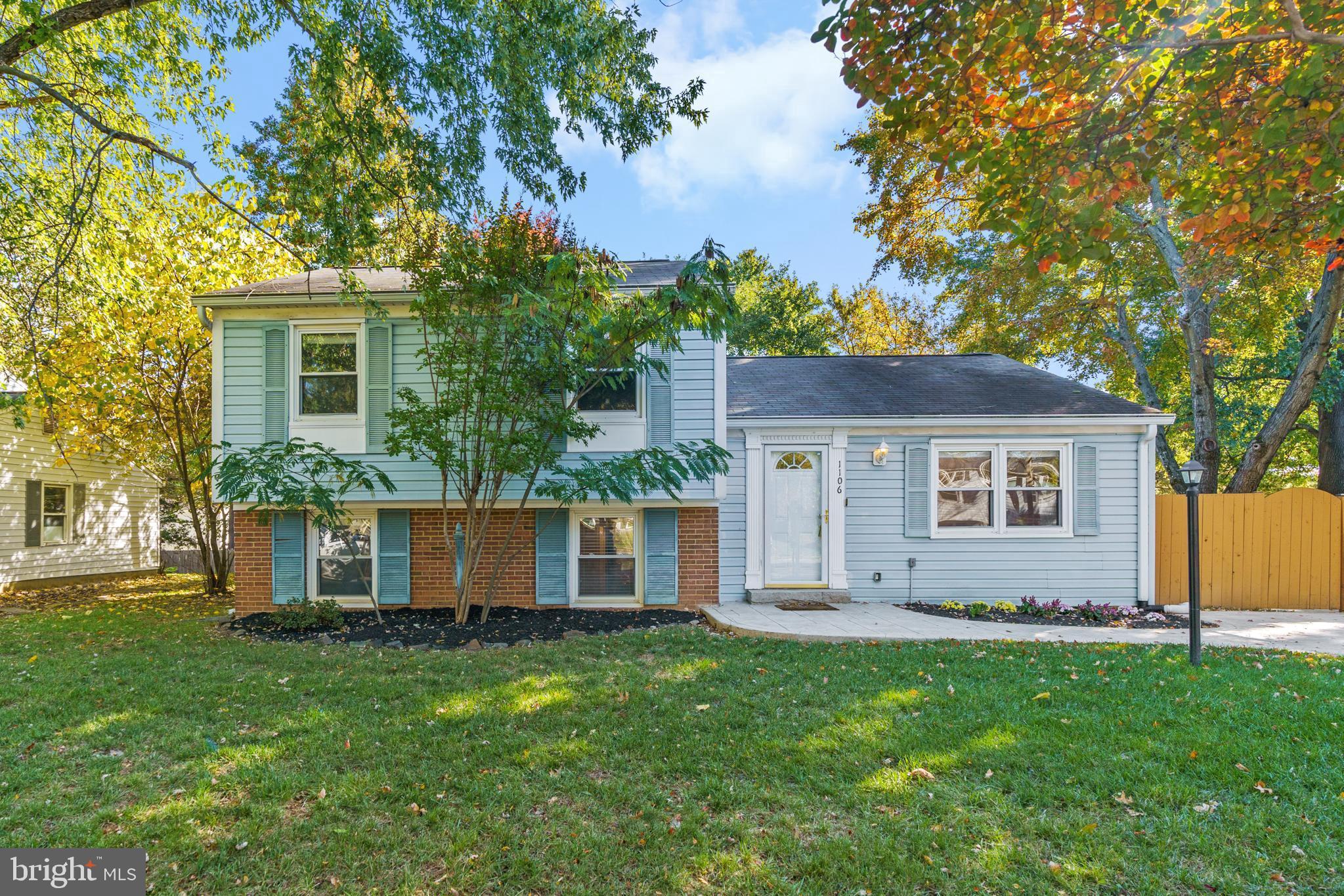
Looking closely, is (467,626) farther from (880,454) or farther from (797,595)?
(880,454)

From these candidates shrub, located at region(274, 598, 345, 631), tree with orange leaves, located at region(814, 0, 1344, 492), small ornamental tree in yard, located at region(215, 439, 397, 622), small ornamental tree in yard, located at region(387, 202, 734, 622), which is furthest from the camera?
shrub, located at region(274, 598, 345, 631)

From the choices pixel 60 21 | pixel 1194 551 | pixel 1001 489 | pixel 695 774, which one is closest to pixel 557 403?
pixel 695 774

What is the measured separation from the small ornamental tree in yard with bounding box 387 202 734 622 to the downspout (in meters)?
6.10

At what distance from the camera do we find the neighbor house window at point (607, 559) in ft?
27.1

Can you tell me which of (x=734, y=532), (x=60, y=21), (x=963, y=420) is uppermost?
(x=60, y=21)

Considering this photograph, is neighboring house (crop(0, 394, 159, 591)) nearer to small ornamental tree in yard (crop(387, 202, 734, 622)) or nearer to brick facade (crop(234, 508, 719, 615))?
brick facade (crop(234, 508, 719, 615))

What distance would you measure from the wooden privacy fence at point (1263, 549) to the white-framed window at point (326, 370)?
455 inches

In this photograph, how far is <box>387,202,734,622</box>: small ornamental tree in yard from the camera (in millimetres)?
6148

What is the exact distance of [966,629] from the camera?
677 centimetres

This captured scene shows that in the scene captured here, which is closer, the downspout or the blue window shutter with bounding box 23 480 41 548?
the downspout

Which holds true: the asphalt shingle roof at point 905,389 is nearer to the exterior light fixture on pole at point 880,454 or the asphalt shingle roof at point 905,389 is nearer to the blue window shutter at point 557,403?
the exterior light fixture on pole at point 880,454

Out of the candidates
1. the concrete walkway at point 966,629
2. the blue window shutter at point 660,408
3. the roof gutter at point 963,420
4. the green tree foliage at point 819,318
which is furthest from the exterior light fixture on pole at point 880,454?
the green tree foliage at point 819,318

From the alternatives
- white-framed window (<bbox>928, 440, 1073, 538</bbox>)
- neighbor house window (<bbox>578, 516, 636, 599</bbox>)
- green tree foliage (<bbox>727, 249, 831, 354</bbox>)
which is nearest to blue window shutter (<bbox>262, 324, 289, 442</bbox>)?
neighbor house window (<bbox>578, 516, 636, 599</bbox>)

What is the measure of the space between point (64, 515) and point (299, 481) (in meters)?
10.1
